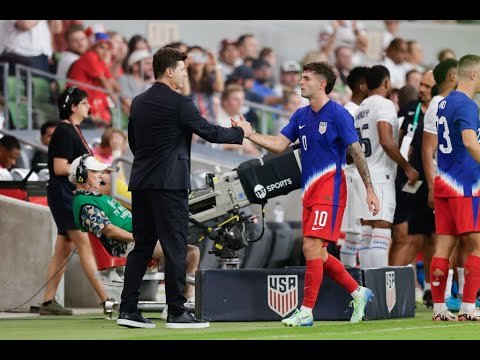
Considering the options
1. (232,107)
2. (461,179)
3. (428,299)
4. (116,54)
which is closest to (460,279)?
(428,299)

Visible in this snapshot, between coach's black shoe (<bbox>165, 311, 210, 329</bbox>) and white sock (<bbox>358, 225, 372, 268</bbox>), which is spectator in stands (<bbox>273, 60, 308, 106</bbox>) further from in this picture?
coach's black shoe (<bbox>165, 311, 210, 329</bbox>)

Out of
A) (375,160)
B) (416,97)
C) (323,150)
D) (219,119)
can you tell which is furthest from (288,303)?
(219,119)

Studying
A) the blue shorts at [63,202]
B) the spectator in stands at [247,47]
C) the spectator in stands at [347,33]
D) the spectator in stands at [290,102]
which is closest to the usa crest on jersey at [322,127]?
the blue shorts at [63,202]

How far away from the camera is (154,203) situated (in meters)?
9.85

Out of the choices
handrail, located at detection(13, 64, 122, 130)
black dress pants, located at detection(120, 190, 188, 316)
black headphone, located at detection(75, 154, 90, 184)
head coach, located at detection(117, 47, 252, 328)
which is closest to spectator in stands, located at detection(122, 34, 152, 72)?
handrail, located at detection(13, 64, 122, 130)

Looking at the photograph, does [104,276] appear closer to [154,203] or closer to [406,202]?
[154,203]

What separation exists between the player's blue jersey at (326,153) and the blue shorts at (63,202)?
2769 millimetres

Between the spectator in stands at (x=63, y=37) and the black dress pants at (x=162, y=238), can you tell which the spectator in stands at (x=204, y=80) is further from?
the black dress pants at (x=162, y=238)

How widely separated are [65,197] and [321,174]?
9.79 feet

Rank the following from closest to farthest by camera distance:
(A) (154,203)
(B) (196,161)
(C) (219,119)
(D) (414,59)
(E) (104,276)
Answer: (A) (154,203) < (E) (104,276) < (B) (196,161) < (C) (219,119) < (D) (414,59)

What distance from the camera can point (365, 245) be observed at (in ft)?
42.1

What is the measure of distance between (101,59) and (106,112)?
0.79 metres

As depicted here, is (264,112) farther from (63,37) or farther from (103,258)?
(103,258)
